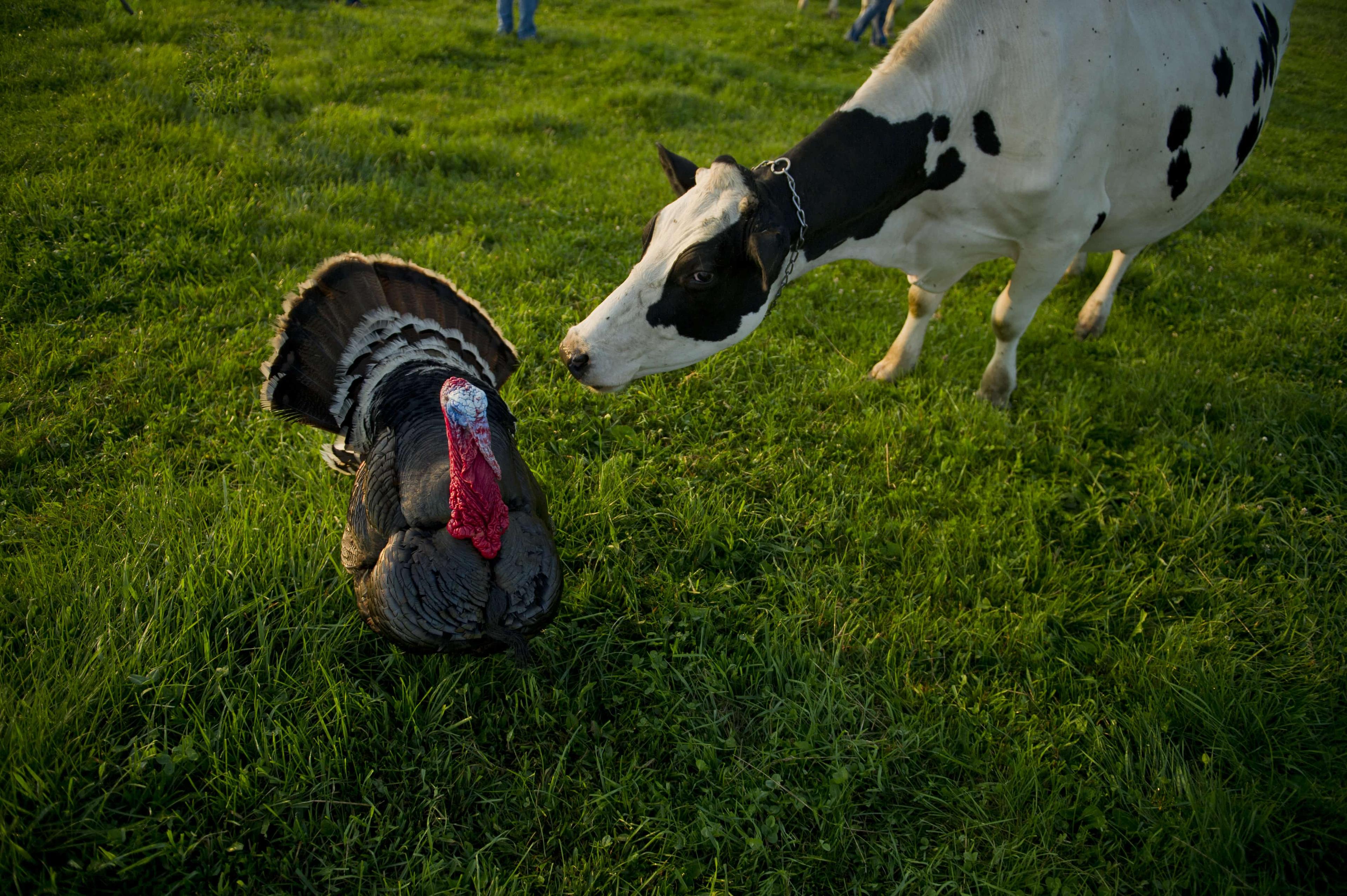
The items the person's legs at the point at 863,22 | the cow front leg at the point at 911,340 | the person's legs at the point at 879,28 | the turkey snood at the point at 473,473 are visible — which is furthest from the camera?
the person's legs at the point at 879,28

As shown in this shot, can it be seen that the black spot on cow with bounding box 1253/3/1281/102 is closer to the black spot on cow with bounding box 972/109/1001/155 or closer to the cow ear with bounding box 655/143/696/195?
the black spot on cow with bounding box 972/109/1001/155

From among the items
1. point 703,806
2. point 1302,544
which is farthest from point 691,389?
point 1302,544

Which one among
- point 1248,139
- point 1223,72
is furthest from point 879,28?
point 1223,72

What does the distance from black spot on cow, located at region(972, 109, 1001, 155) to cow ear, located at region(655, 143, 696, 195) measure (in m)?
1.54

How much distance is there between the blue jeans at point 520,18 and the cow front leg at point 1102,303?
9.12 m

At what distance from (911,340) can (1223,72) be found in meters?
2.44

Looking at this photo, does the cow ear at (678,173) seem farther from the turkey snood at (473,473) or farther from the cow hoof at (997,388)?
the cow hoof at (997,388)

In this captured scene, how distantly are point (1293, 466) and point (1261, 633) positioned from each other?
147 centimetres

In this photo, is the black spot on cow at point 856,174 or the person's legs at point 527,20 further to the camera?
the person's legs at point 527,20

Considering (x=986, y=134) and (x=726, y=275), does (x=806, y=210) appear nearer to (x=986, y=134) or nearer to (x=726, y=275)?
(x=726, y=275)

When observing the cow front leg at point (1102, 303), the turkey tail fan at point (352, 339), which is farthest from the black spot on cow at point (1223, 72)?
the turkey tail fan at point (352, 339)

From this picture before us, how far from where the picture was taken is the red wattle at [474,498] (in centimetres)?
238

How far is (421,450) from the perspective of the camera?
2.80 metres

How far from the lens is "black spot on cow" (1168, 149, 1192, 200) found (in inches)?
167
